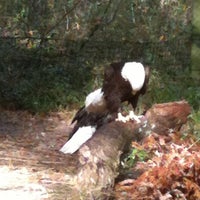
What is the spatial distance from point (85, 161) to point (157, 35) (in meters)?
4.44

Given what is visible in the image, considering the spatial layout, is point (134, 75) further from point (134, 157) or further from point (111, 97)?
point (134, 157)

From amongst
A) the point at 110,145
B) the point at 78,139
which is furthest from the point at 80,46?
the point at 110,145

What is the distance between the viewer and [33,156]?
5.45 metres

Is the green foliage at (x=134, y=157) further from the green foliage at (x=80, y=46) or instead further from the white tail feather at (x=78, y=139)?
the green foliage at (x=80, y=46)

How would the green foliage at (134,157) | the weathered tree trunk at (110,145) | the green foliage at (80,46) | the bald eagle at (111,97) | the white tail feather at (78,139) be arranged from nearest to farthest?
the weathered tree trunk at (110,145) → the green foliage at (134,157) → the white tail feather at (78,139) → the bald eagle at (111,97) → the green foliage at (80,46)

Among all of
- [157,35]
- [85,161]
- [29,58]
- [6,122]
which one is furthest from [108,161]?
[157,35]

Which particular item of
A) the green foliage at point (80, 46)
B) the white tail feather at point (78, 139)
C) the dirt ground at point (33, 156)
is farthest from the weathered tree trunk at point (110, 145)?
the green foliage at point (80, 46)

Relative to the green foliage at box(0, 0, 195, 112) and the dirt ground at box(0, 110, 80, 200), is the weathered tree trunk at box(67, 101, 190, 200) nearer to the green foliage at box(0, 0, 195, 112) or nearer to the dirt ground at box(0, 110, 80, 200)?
the dirt ground at box(0, 110, 80, 200)

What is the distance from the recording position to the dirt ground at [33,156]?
4391 millimetres

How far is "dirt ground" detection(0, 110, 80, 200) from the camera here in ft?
14.4

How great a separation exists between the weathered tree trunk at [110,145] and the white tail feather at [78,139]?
1.45ft

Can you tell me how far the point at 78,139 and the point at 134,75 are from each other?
2.35ft

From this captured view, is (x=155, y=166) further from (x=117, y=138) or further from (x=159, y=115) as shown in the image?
(x=159, y=115)

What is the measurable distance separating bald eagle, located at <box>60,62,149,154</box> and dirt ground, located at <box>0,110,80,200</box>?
8.9 inches
